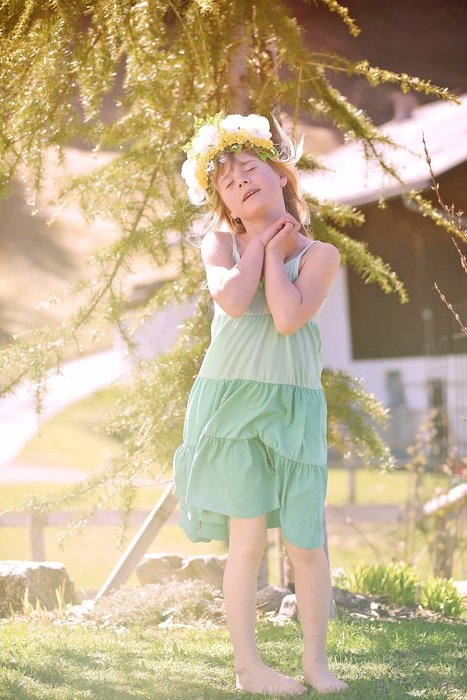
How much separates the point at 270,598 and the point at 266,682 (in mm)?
1333

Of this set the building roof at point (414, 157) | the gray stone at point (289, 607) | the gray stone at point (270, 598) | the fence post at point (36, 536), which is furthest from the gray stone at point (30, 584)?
the building roof at point (414, 157)

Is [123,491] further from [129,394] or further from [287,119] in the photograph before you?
[287,119]

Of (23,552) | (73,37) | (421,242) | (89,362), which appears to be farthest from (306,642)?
(89,362)

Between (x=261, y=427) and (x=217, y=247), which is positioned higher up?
(x=217, y=247)

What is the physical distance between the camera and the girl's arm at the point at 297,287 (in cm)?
265

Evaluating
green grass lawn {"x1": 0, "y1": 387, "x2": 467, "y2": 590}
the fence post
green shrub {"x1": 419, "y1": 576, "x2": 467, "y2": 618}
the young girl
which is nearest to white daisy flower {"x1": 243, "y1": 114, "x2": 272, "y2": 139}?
the young girl

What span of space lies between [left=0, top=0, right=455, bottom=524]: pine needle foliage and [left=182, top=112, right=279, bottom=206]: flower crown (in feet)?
2.23

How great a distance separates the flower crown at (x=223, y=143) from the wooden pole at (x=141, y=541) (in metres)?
1.63

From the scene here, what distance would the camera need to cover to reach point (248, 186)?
287 cm

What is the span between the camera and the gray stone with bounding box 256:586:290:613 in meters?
3.94

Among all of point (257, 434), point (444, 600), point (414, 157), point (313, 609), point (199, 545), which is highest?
point (414, 157)

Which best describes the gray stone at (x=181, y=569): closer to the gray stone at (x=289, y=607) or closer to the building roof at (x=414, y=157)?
the gray stone at (x=289, y=607)

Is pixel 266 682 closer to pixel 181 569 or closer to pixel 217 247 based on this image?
pixel 217 247

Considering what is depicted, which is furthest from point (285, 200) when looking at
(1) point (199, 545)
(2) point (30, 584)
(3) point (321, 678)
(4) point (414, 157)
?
(4) point (414, 157)
